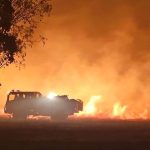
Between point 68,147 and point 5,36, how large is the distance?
17162mm

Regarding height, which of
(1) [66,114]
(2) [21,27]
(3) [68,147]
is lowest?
(3) [68,147]

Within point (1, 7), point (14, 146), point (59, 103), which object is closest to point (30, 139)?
point (14, 146)

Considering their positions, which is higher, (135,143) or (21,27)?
(21,27)

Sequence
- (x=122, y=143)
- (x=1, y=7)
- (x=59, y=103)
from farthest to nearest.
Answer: (x=59, y=103)
(x=1, y=7)
(x=122, y=143)

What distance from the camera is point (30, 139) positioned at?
86.4ft

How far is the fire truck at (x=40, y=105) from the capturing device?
2021 inches

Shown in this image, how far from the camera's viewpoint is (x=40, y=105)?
5150 centimetres

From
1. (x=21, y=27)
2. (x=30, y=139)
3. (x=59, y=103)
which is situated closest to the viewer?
(x=30, y=139)

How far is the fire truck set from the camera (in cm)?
5134

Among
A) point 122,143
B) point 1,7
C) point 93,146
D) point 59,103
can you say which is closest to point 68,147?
point 93,146

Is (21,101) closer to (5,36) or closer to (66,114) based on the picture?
A: (66,114)

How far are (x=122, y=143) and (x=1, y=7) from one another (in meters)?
15.9

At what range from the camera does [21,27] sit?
39.8m

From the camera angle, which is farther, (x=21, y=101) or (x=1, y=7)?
(x=21, y=101)
